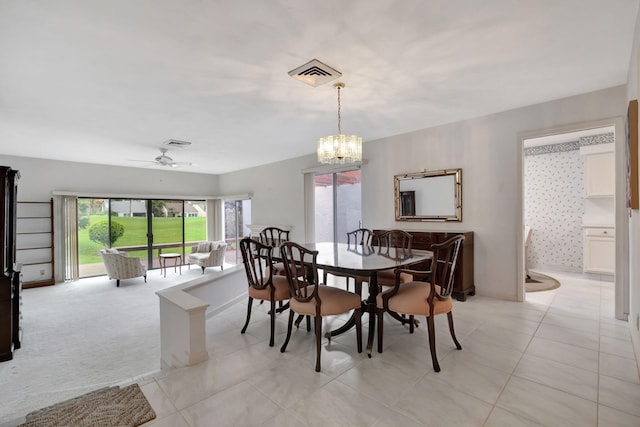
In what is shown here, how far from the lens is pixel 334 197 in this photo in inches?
236

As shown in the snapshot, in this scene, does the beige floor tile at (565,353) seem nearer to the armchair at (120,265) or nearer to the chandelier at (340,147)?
the chandelier at (340,147)

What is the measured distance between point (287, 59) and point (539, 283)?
4.77m

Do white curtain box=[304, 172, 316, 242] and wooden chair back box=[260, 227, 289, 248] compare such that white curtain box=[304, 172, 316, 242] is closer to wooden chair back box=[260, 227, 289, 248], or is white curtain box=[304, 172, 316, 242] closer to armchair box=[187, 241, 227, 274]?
wooden chair back box=[260, 227, 289, 248]

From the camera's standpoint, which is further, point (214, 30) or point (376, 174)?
point (376, 174)

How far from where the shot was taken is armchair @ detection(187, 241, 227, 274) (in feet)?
22.1

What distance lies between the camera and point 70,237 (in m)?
6.19

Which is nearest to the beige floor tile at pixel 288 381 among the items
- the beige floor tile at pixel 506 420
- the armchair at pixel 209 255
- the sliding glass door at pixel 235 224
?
the beige floor tile at pixel 506 420

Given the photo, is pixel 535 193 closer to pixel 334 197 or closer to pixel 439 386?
pixel 334 197

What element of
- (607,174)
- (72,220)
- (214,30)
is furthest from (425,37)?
(72,220)

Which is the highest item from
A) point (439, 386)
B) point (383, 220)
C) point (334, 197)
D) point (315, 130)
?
point (315, 130)

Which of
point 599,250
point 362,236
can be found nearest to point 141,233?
point 362,236

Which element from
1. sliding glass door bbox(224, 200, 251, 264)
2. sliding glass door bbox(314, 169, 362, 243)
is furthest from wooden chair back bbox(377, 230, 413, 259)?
sliding glass door bbox(224, 200, 251, 264)

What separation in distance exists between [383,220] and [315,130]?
1.80m

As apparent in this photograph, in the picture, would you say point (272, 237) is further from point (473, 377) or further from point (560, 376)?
point (560, 376)
